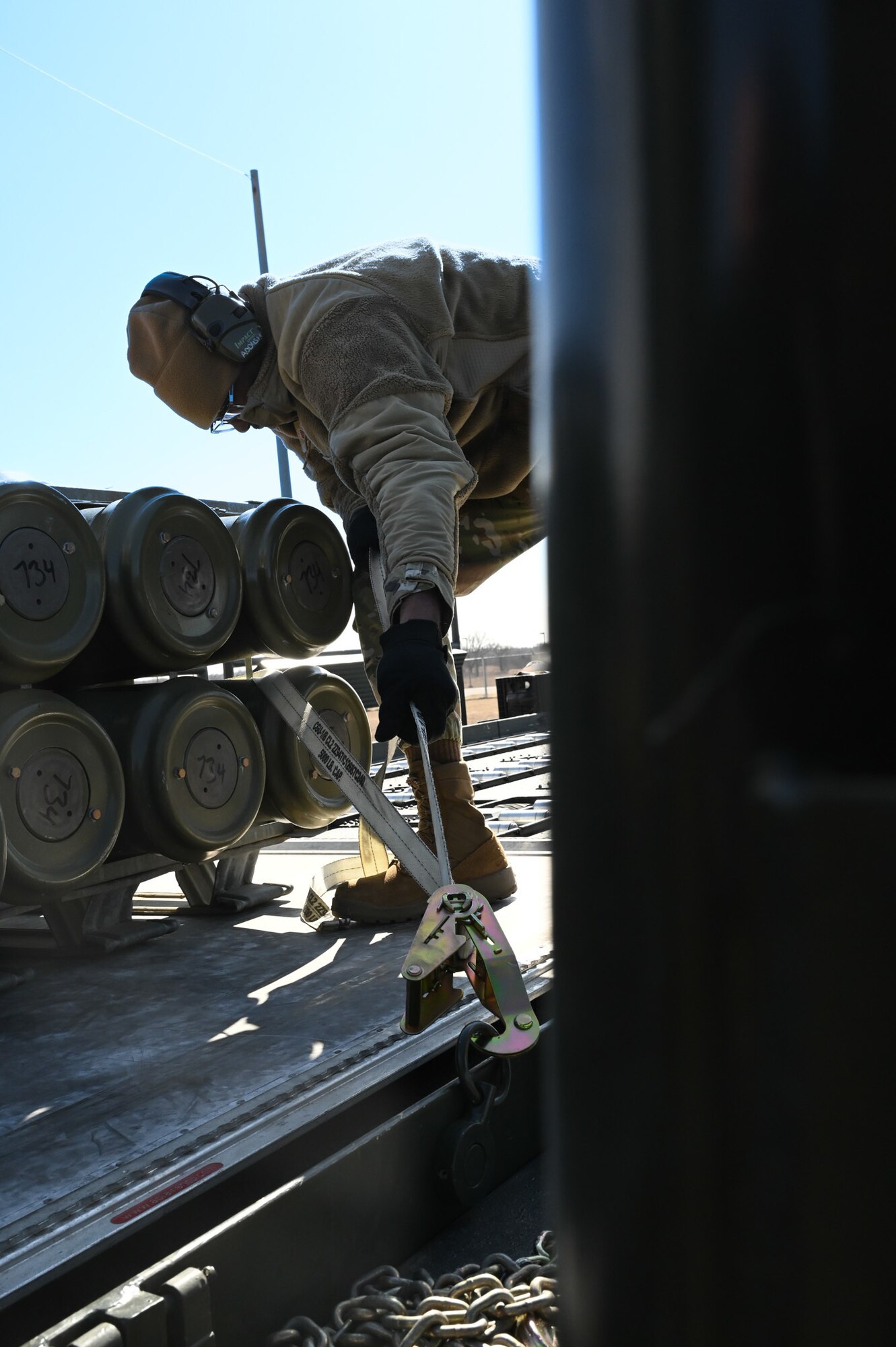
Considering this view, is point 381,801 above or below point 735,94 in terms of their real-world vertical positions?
below

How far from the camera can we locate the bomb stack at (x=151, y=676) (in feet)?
7.02

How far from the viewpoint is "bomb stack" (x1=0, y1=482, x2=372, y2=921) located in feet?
7.02

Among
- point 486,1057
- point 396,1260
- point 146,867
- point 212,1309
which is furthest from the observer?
point 146,867

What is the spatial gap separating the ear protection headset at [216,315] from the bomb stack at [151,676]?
442mm

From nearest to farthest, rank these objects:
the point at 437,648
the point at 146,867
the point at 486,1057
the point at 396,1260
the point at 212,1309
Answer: the point at 212,1309
the point at 396,1260
the point at 486,1057
the point at 437,648
the point at 146,867

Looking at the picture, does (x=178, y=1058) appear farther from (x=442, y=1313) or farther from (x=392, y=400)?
(x=392, y=400)

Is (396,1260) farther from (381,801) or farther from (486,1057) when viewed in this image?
(381,801)

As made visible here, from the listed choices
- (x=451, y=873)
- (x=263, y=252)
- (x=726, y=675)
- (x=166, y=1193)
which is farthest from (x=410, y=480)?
(x=263, y=252)

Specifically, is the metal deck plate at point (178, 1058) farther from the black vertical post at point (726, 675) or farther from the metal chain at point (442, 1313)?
the black vertical post at point (726, 675)

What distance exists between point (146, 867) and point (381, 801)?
543 mm

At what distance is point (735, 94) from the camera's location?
36 cm

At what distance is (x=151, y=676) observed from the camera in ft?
8.56

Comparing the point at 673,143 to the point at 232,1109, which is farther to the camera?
the point at 232,1109

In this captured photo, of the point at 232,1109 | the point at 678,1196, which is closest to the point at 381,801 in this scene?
the point at 232,1109
